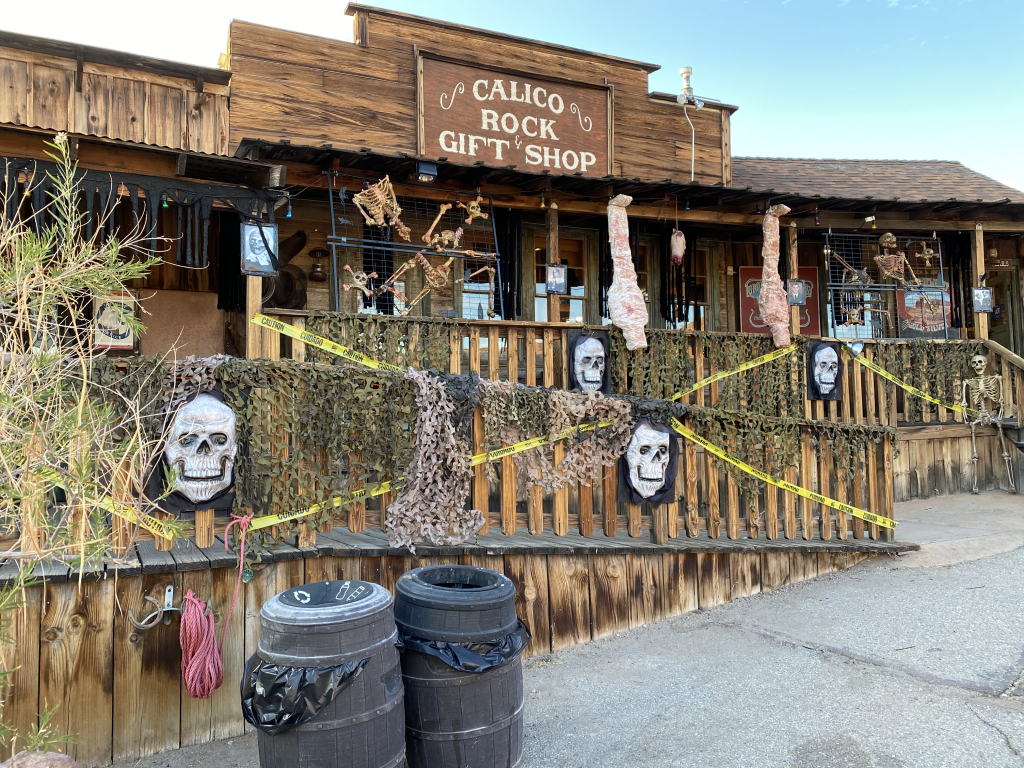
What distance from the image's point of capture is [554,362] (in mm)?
8055

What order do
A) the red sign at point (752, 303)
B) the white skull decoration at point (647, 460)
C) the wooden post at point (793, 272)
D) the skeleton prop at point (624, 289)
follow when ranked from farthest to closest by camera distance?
the red sign at point (752, 303), the wooden post at point (793, 272), the skeleton prop at point (624, 289), the white skull decoration at point (647, 460)

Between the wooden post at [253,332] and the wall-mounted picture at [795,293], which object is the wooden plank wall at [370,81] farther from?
the wall-mounted picture at [795,293]

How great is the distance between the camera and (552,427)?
5.06 metres

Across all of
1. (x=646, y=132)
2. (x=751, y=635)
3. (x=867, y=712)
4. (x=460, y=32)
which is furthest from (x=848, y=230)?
(x=867, y=712)

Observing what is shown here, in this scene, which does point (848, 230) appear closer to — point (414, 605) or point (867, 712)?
point (867, 712)

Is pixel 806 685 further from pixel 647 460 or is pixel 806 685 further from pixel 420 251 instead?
pixel 420 251

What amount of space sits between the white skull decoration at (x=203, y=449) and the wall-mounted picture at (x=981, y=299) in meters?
10.2

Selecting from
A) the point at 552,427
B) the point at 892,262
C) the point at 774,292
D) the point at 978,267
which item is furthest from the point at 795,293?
the point at 552,427

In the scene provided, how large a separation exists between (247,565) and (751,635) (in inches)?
134

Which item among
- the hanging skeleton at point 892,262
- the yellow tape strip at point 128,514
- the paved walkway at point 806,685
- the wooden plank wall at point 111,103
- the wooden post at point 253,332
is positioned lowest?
the paved walkway at point 806,685

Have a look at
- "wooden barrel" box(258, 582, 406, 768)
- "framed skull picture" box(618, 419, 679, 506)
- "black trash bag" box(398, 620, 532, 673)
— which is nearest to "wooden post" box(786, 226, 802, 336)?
"framed skull picture" box(618, 419, 679, 506)

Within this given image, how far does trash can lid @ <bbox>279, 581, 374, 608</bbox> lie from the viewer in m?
3.11

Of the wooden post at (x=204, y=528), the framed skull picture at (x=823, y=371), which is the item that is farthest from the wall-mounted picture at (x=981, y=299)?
the wooden post at (x=204, y=528)

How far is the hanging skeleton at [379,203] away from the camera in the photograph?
7.52 metres
